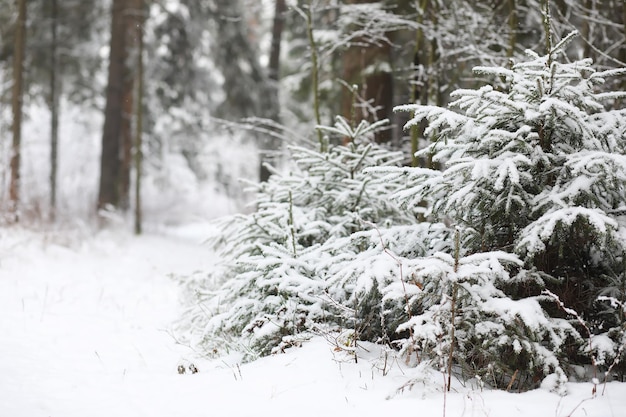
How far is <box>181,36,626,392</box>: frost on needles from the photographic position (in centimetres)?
295

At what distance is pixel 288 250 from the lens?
13.6 ft

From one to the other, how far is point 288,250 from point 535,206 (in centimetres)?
195

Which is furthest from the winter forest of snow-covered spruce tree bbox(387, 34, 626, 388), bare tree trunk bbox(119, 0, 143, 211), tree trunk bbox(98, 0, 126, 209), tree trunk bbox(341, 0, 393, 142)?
bare tree trunk bbox(119, 0, 143, 211)

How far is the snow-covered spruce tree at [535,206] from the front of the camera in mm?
2936

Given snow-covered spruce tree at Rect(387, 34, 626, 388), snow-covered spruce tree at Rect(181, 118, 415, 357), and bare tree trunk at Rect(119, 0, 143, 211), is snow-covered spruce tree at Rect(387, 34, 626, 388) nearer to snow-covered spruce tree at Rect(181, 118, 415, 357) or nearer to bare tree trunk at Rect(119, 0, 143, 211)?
snow-covered spruce tree at Rect(181, 118, 415, 357)

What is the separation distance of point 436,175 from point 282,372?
1782 millimetres

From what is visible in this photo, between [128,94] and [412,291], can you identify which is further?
[128,94]

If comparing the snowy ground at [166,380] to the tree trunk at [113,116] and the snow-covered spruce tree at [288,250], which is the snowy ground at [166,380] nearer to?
the snow-covered spruce tree at [288,250]

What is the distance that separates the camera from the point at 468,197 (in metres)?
3.21

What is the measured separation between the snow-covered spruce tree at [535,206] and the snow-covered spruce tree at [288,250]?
82 centimetres

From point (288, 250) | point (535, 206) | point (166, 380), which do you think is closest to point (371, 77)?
point (288, 250)

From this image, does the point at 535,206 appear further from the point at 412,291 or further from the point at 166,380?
the point at 166,380

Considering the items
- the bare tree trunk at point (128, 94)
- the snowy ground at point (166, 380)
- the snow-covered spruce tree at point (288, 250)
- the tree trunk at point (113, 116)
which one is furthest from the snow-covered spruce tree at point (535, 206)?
the tree trunk at point (113, 116)

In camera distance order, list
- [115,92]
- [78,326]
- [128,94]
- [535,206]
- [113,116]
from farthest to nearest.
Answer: [128,94], [115,92], [113,116], [78,326], [535,206]
